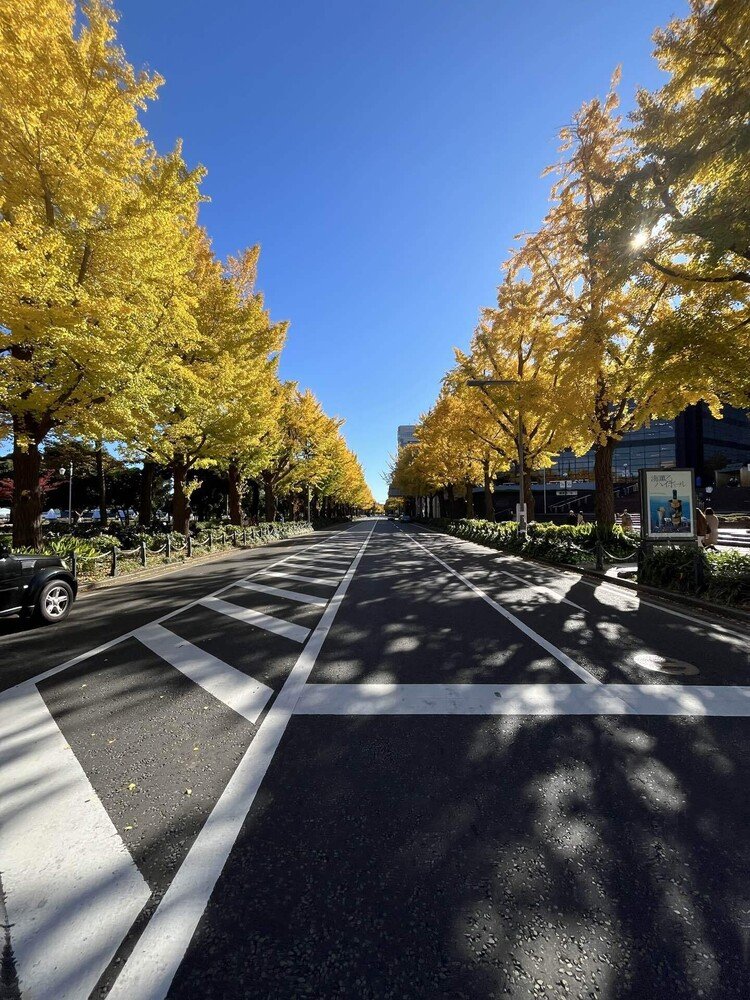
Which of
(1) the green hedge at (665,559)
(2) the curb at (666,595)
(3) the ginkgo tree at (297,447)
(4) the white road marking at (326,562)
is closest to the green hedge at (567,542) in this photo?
(1) the green hedge at (665,559)

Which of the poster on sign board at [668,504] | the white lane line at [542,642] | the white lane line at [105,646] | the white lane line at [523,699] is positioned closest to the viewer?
the white lane line at [523,699]

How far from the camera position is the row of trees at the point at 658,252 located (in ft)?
22.5

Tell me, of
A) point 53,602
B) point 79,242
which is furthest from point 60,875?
point 79,242

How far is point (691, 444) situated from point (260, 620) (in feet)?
239

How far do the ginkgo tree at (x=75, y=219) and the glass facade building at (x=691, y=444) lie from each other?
5761cm

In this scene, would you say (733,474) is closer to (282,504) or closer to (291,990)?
(282,504)

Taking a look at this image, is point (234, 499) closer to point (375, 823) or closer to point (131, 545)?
point (131, 545)

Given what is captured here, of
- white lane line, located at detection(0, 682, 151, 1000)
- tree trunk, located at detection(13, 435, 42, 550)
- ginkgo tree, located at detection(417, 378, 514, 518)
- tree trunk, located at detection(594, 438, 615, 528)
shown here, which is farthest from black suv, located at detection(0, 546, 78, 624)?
ginkgo tree, located at detection(417, 378, 514, 518)

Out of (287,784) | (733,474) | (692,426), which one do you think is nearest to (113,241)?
(287,784)

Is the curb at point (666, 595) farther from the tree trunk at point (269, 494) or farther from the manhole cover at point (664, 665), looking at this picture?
the tree trunk at point (269, 494)

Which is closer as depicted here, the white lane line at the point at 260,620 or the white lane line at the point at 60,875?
the white lane line at the point at 60,875

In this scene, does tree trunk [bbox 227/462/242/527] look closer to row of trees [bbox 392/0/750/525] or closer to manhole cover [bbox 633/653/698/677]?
row of trees [bbox 392/0/750/525]

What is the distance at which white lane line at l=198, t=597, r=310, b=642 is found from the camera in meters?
6.53

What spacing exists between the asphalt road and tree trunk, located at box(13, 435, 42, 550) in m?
7.07
